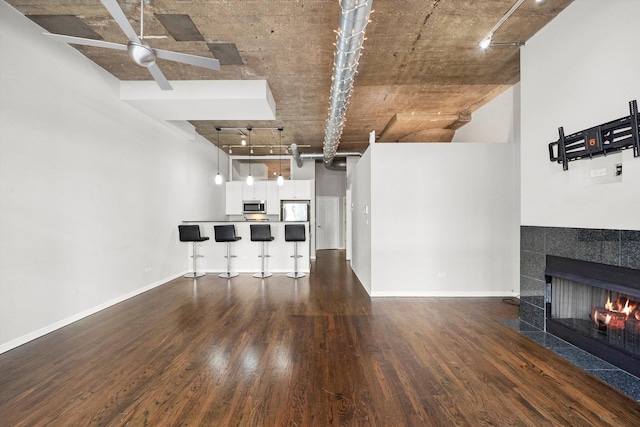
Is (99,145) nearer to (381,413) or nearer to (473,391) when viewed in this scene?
(381,413)

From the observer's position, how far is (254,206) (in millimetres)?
8109

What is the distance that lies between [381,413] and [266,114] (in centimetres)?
434

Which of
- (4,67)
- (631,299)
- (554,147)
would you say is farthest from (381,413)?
(4,67)

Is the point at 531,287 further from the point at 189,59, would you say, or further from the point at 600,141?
the point at 189,59

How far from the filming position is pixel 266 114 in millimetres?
4680

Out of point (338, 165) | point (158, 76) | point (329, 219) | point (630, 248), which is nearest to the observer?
point (630, 248)

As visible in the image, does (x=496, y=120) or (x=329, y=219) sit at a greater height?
(x=496, y=120)

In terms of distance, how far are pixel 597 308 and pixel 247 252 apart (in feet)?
18.6

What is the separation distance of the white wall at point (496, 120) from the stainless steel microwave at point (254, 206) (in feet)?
17.9

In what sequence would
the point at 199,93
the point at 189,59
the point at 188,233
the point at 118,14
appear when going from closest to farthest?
1. the point at 118,14
2. the point at 189,59
3. the point at 199,93
4. the point at 188,233

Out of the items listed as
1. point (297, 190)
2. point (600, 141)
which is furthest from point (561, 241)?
point (297, 190)

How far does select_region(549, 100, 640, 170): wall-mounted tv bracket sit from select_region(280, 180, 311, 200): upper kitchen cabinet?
5.98 metres

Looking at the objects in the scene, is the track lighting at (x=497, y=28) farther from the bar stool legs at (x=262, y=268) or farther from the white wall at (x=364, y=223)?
the bar stool legs at (x=262, y=268)

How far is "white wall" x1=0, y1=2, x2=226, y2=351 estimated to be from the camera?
2750 millimetres
